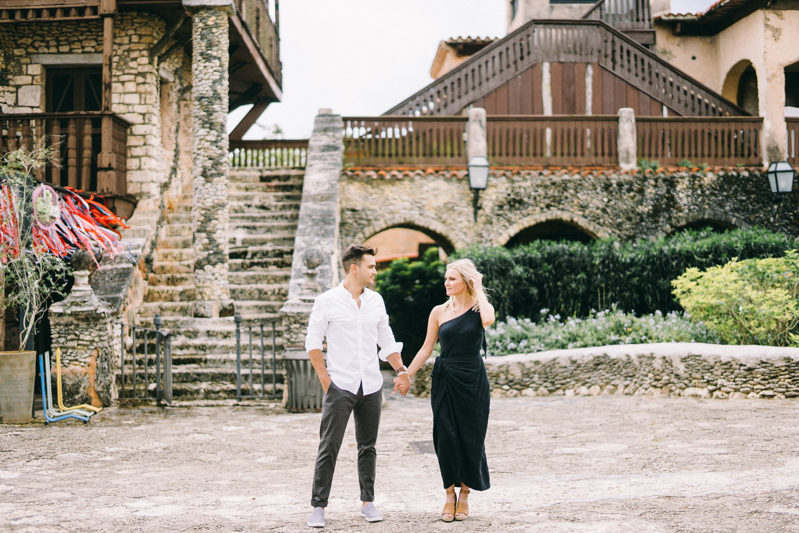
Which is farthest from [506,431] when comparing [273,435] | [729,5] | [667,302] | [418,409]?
[729,5]

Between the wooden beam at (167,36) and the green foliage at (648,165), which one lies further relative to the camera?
the green foliage at (648,165)

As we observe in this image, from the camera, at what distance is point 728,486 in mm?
4363

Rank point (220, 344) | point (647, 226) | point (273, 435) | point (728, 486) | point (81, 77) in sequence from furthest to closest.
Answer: point (647, 226) < point (81, 77) < point (220, 344) < point (273, 435) < point (728, 486)

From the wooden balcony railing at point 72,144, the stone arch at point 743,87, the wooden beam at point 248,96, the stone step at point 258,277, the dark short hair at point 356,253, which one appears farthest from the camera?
the stone arch at point 743,87

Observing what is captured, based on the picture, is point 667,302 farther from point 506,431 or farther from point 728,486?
point 728,486

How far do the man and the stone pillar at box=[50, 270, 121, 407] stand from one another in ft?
16.5

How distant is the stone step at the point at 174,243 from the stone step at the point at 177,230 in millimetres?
192

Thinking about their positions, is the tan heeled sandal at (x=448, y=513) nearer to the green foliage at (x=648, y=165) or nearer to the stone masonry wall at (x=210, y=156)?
the stone masonry wall at (x=210, y=156)

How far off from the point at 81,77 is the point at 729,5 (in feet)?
45.0

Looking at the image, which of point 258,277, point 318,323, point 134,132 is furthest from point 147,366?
point 318,323

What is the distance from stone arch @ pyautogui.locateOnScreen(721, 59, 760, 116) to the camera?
650 inches

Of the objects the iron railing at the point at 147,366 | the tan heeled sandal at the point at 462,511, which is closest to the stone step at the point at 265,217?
the iron railing at the point at 147,366

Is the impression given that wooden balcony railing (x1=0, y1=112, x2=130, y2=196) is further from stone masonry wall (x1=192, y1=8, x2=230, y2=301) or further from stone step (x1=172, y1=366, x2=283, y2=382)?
stone step (x1=172, y1=366, x2=283, y2=382)

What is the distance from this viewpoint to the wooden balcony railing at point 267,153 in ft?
46.4
